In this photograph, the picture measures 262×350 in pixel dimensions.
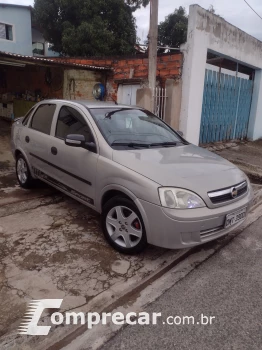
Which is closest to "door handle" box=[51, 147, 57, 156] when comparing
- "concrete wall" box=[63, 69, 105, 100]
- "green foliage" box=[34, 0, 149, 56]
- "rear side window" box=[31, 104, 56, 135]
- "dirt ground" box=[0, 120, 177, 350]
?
"rear side window" box=[31, 104, 56, 135]

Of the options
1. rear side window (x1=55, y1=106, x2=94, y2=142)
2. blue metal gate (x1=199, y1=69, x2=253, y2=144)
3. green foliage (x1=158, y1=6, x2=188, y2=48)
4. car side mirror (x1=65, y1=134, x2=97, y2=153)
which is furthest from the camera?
green foliage (x1=158, y1=6, x2=188, y2=48)

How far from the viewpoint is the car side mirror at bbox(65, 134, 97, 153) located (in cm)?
329

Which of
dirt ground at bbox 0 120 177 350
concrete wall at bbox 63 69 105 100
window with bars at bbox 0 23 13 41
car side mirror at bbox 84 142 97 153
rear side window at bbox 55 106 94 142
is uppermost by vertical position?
window with bars at bbox 0 23 13 41

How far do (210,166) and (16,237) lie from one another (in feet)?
7.83

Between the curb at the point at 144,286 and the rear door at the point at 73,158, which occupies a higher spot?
the rear door at the point at 73,158

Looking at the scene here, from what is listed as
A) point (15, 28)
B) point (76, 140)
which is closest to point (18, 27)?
point (15, 28)

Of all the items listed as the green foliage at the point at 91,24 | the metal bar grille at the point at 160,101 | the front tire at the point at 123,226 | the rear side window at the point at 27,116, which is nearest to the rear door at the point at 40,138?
the rear side window at the point at 27,116

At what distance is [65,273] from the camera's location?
279 cm

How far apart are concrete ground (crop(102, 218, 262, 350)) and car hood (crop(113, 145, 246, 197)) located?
0.85 m

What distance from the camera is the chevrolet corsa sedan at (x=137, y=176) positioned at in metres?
2.72

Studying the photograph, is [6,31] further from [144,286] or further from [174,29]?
[144,286]

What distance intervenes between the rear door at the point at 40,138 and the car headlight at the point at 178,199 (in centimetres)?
204

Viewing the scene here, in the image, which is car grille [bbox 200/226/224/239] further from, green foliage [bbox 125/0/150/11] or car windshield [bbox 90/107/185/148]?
green foliage [bbox 125/0/150/11]

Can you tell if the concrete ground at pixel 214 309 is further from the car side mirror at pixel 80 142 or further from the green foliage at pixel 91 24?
the green foliage at pixel 91 24
